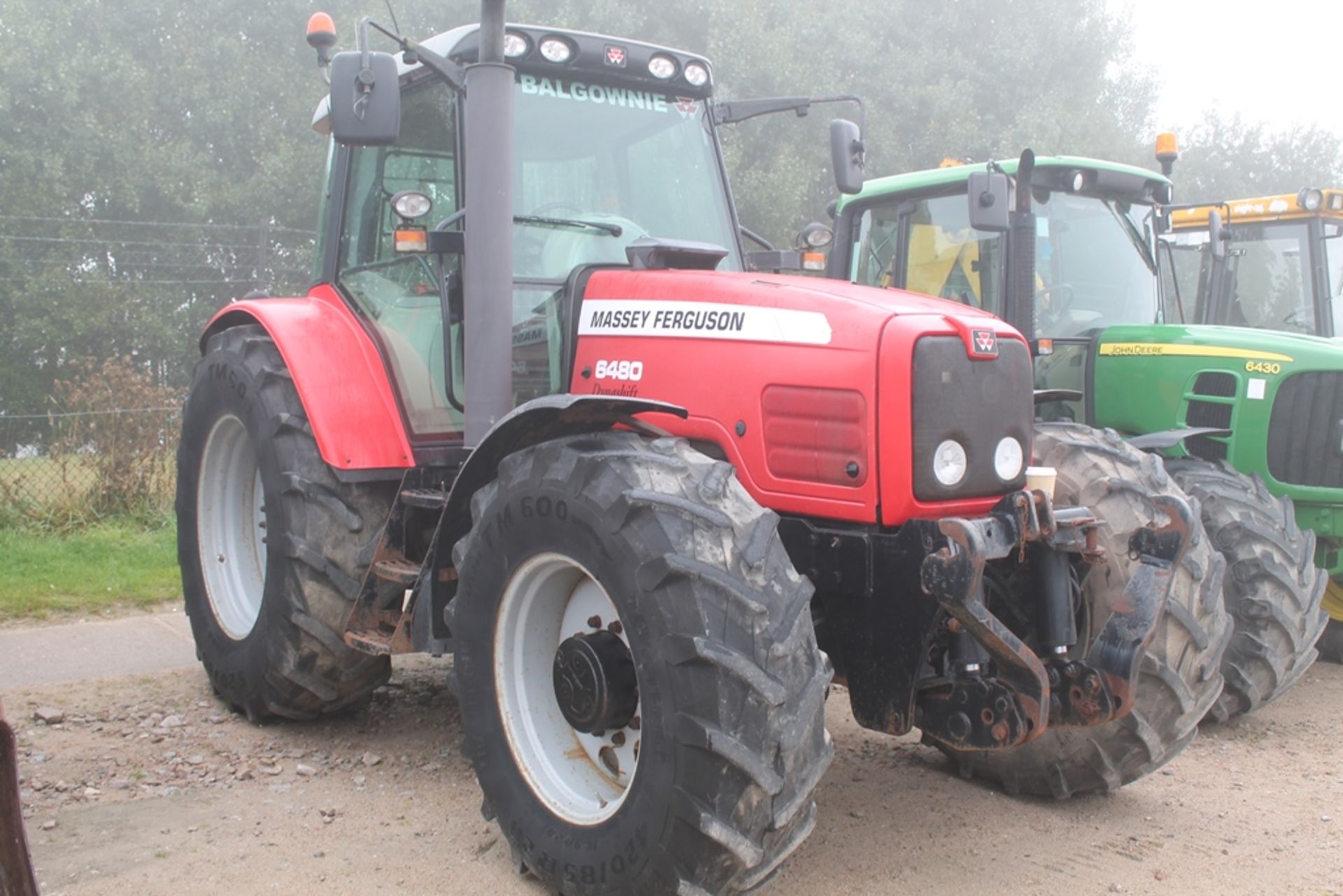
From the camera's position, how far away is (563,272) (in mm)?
4496

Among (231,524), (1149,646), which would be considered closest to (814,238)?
(1149,646)

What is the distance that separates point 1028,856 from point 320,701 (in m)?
2.71

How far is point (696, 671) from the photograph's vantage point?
10.2 ft

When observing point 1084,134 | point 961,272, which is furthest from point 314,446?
point 1084,134

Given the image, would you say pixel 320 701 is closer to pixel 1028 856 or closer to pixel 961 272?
pixel 1028 856

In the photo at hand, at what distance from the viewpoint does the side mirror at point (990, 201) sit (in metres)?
5.69

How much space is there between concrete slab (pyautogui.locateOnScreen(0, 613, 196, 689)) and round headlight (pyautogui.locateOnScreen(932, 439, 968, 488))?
4222 mm

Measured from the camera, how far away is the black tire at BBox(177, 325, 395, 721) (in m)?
4.70

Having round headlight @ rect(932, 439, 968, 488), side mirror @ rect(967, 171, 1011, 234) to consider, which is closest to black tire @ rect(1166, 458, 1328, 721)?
side mirror @ rect(967, 171, 1011, 234)

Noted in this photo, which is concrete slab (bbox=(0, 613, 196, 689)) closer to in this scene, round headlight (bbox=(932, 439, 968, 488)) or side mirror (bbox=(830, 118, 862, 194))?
side mirror (bbox=(830, 118, 862, 194))

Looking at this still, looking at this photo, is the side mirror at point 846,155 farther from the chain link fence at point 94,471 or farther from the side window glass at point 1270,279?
the chain link fence at point 94,471

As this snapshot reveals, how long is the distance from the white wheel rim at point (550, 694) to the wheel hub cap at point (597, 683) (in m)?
0.08

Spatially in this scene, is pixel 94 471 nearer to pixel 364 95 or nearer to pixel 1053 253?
pixel 364 95

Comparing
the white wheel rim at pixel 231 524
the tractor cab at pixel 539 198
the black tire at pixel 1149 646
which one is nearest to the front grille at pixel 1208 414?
the black tire at pixel 1149 646
